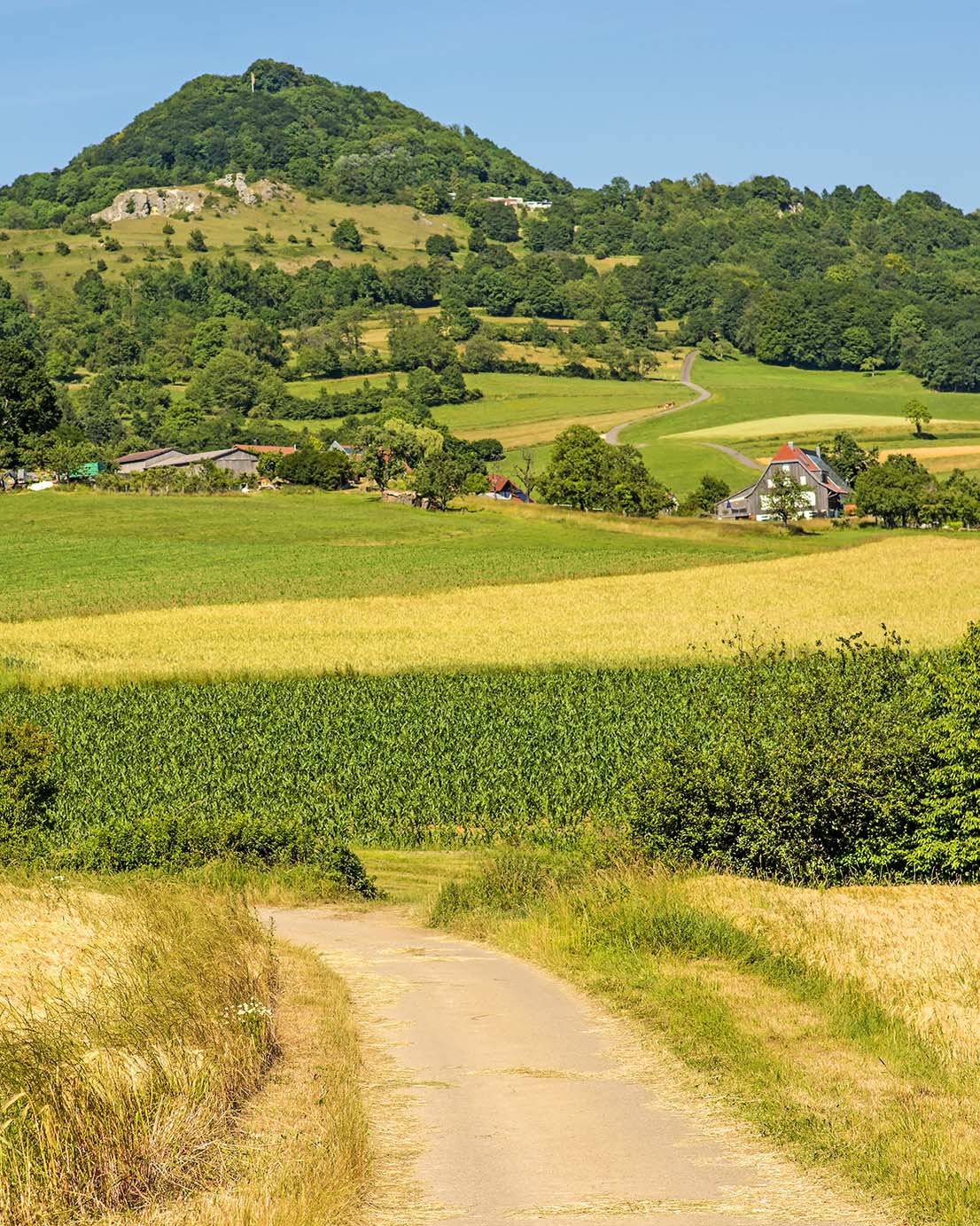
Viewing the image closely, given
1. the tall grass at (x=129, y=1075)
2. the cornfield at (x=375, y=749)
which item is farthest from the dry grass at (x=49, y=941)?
the cornfield at (x=375, y=749)

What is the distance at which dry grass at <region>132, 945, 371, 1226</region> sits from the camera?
10625mm

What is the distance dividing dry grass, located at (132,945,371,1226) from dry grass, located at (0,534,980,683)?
3897 cm

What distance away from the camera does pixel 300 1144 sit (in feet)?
39.6

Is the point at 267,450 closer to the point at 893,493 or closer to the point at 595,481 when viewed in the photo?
the point at 595,481

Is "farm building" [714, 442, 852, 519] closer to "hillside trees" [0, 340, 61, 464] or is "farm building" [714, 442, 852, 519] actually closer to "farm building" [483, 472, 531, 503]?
"farm building" [483, 472, 531, 503]

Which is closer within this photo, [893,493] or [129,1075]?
[129,1075]

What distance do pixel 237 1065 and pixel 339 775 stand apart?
25.5 m

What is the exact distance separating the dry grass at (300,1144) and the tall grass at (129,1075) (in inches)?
9.9

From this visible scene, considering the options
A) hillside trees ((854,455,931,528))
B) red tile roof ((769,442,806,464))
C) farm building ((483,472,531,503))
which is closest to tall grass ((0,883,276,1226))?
hillside trees ((854,455,931,528))

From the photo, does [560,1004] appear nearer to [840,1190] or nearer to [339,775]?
[840,1190]

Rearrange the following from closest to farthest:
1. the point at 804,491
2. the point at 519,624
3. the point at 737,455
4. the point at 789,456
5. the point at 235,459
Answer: the point at 519,624 < the point at 804,491 < the point at 789,456 < the point at 737,455 < the point at 235,459

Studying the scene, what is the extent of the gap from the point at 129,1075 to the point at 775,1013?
7911 millimetres

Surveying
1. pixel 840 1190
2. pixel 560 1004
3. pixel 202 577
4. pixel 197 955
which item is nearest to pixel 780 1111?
pixel 840 1190

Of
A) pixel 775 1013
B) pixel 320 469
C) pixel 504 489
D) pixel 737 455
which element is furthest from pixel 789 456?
pixel 775 1013
